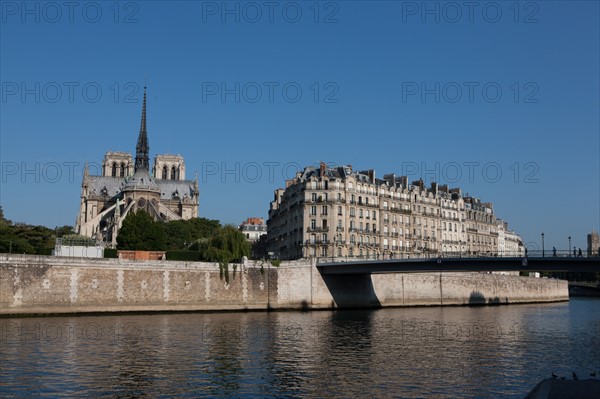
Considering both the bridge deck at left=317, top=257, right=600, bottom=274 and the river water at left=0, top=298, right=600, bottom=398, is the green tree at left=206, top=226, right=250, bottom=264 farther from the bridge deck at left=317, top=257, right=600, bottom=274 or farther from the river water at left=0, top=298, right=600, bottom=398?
the river water at left=0, top=298, right=600, bottom=398

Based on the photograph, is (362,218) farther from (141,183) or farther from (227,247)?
(141,183)

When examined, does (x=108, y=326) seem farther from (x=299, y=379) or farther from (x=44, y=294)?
(x=299, y=379)

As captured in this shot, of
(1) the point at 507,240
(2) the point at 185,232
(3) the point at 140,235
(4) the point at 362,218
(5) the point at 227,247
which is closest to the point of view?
(5) the point at 227,247

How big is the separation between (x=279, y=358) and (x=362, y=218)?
63.6 metres

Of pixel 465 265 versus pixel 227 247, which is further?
pixel 227 247

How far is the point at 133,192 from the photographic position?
135750mm

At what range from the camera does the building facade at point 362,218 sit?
92.9m

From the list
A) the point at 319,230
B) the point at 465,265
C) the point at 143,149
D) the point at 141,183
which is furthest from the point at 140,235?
the point at 143,149

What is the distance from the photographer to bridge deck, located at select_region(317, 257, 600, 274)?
56156 mm

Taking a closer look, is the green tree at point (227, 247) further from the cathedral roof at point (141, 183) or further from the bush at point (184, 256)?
the cathedral roof at point (141, 183)

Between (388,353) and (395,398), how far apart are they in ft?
39.8

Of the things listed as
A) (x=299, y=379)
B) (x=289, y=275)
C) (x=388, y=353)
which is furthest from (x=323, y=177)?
(x=299, y=379)

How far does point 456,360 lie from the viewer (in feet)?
112

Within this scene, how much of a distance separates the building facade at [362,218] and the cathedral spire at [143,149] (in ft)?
128
